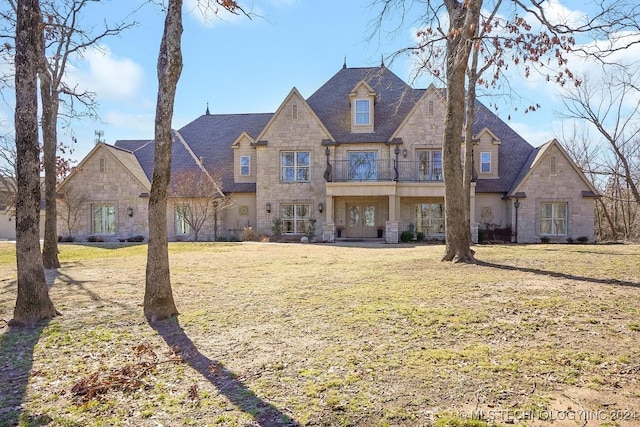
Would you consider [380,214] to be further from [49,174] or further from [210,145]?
[49,174]

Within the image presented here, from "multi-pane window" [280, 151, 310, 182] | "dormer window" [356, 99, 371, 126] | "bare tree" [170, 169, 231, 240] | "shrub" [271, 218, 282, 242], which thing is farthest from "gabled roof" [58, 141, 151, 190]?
"dormer window" [356, 99, 371, 126]

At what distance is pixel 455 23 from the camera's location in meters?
9.71

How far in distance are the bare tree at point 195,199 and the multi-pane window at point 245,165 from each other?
2.05 m

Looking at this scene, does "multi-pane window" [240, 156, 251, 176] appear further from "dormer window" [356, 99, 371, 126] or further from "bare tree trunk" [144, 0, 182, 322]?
"bare tree trunk" [144, 0, 182, 322]

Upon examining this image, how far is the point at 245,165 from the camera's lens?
961 inches

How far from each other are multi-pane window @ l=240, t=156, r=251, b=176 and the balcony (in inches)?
200

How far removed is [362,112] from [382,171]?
3612 mm

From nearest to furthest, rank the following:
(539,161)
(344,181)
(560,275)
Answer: (560,275) < (539,161) < (344,181)

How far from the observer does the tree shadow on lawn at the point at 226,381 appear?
10.1 feet

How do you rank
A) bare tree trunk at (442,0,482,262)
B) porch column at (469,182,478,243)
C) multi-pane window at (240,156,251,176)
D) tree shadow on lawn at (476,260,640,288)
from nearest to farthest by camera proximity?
tree shadow on lawn at (476,260,640,288) → bare tree trunk at (442,0,482,262) → porch column at (469,182,478,243) → multi-pane window at (240,156,251,176)

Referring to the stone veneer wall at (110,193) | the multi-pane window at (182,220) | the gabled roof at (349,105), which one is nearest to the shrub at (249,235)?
the multi-pane window at (182,220)

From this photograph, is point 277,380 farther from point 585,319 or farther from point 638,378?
point 585,319

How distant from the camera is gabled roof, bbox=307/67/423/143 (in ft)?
76.1

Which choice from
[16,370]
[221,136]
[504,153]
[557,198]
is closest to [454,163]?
[16,370]
